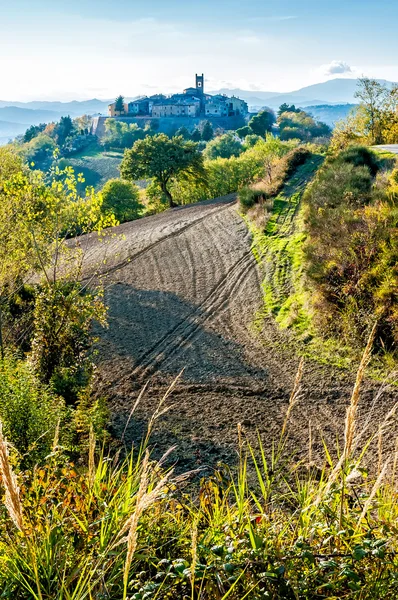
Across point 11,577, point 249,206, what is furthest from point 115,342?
point 249,206

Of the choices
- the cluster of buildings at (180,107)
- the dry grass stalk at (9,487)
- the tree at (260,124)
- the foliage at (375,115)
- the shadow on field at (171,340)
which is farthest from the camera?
the cluster of buildings at (180,107)

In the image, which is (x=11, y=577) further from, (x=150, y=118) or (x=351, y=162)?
(x=150, y=118)

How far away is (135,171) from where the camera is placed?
3972 centimetres

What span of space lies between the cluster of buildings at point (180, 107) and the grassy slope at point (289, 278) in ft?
519

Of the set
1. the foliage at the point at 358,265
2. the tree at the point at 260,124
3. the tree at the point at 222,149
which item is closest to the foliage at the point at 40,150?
the tree at the point at 260,124

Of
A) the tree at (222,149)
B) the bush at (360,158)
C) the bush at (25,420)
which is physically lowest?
the bush at (25,420)

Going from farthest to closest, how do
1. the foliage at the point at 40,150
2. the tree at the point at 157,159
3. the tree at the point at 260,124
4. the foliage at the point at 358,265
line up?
the foliage at the point at 40,150 < the tree at the point at 260,124 < the tree at the point at 157,159 < the foliage at the point at 358,265

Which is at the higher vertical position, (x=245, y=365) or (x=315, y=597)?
(x=315, y=597)

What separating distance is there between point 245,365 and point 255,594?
31.2 feet

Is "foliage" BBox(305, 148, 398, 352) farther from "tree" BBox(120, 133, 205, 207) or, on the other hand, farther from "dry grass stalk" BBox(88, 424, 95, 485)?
"tree" BBox(120, 133, 205, 207)

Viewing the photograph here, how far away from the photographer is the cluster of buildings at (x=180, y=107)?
17412cm

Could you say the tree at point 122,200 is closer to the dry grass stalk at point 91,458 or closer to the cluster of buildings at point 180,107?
the dry grass stalk at point 91,458

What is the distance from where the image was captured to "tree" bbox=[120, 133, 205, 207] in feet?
129

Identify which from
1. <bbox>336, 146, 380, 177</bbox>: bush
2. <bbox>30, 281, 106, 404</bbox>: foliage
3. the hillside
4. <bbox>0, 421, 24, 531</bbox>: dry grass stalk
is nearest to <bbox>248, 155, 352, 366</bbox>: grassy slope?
the hillside
